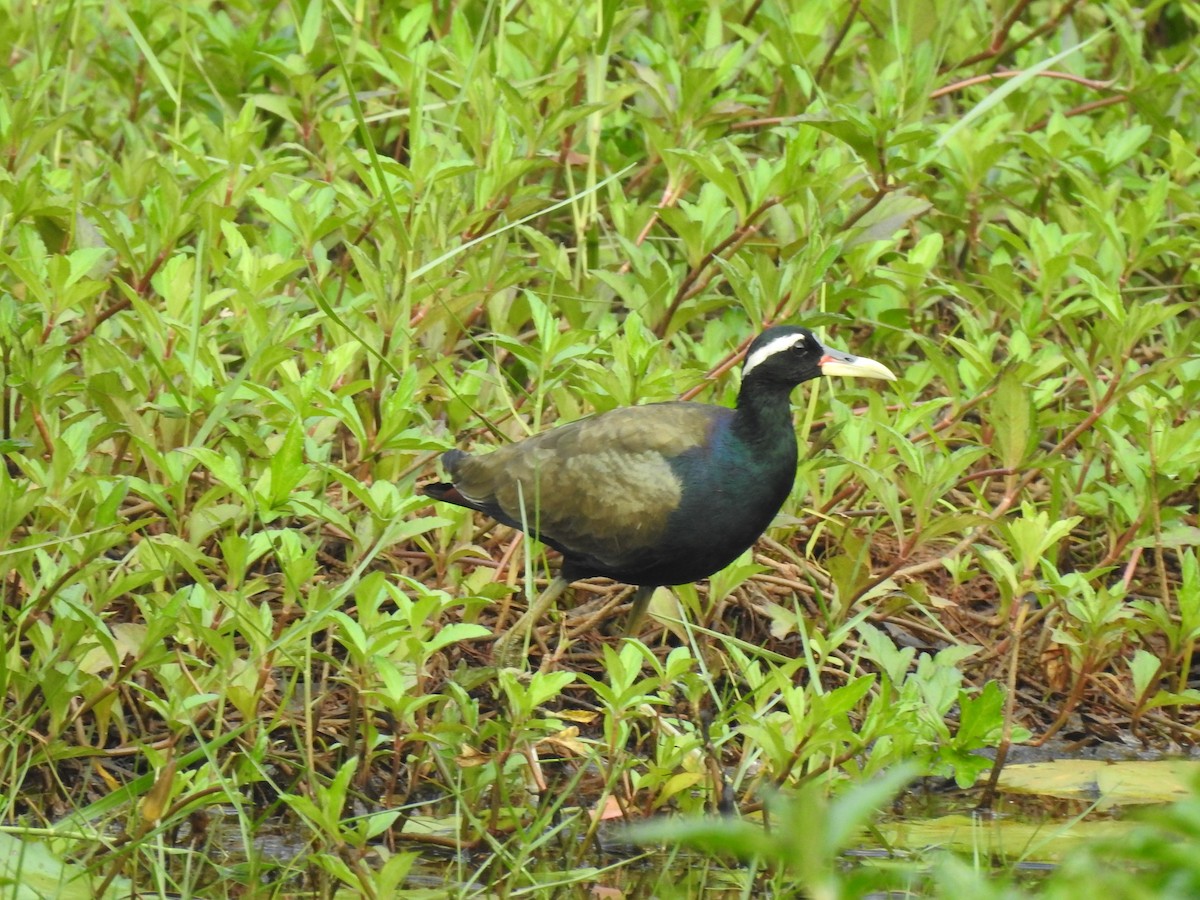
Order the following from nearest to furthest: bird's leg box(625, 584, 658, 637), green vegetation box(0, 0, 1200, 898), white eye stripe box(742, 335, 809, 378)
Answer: green vegetation box(0, 0, 1200, 898) < white eye stripe box(742, 335, 809, 378) < bird's leg box(625, 584, 658, 637)

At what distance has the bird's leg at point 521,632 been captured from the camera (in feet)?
14.4

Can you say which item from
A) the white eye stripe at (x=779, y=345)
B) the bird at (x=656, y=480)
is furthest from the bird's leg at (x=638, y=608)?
the white eye stripe at (x=779, y=345)

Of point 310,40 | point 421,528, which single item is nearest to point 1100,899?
point 421,528

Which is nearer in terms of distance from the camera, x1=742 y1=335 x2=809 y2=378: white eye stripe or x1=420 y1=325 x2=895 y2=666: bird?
x1=420 y1=325 x2=895 y2=666: bird

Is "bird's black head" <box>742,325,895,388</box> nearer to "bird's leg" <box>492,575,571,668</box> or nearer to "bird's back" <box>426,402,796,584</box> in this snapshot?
"bird's back" <box>426,402,796,584</box>

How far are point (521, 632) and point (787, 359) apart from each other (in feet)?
3.15

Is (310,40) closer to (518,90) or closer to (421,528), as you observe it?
(518,90)

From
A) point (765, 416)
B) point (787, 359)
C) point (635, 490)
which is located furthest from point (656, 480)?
point (787, 359)

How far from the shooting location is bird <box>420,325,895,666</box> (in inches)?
170

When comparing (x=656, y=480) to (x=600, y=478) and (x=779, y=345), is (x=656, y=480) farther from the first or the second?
(x=779, y=345)

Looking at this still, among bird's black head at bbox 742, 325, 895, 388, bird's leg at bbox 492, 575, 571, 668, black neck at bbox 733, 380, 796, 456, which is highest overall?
→ bird's black head at bbox 742, 325, 895, 388

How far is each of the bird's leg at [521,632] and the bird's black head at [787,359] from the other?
728 millimetres

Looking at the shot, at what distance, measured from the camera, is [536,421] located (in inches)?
189

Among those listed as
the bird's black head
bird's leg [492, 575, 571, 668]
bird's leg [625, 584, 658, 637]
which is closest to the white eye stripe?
the bird's black head
